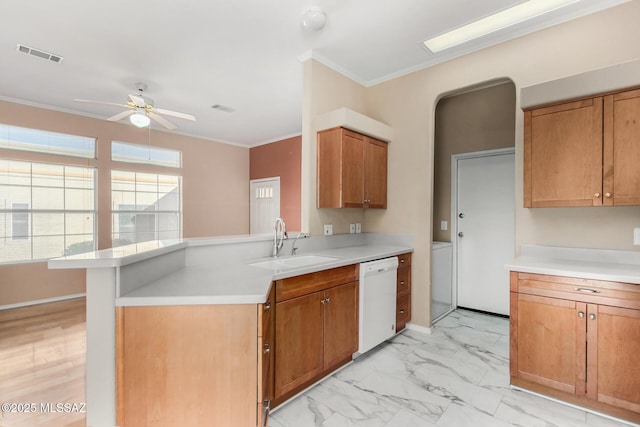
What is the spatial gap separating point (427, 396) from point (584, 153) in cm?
203

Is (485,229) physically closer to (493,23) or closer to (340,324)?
(493,23)

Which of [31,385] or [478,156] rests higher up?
[478,156]

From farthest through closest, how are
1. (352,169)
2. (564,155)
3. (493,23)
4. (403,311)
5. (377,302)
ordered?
(403,311) < (352,169) < (377,302) < (493,23) < (564,155)

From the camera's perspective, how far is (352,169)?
118 inches

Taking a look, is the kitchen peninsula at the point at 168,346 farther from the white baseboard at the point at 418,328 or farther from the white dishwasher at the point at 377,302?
the white baseboard at the point at 418,328

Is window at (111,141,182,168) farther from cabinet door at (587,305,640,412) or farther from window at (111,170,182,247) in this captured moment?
cabinet door at (587,305,640,412)

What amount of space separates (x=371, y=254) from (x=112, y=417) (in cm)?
206

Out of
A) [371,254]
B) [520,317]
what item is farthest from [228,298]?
[520,317]

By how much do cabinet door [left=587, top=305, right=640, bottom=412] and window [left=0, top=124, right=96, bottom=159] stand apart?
6.44 meters

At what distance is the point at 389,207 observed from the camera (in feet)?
11.4

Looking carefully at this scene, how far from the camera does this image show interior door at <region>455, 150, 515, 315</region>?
3.60 metres

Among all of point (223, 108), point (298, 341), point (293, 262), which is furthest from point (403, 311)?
point (223, 108)

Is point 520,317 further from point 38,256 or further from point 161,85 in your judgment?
point 38,256

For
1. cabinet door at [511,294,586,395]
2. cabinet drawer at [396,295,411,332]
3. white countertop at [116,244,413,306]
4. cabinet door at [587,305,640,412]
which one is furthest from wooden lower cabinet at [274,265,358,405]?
cabinet door at [587,305,640,412]
